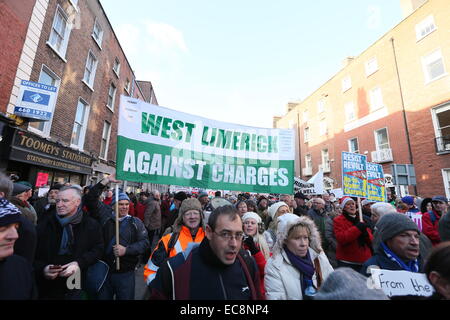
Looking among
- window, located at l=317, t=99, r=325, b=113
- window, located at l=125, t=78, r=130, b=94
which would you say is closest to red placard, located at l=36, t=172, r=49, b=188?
window, located at l=125, t=78, r=130, b=94

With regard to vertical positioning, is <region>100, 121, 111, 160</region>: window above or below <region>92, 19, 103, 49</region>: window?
below

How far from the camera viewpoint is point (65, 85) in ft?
29.9

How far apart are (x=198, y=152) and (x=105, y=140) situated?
11925mm

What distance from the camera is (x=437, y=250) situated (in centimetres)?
146

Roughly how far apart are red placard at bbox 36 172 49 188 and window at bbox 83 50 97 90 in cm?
539

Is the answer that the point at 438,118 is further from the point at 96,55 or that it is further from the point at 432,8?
the point at 96,55

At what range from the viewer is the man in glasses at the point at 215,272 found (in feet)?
5.02

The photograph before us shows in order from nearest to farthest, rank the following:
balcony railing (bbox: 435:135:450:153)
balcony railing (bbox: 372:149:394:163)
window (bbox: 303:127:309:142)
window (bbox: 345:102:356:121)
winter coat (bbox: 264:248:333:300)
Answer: winter coat (bbox: 264:248:333:300) → balcony railing (bbox: 435:135:450:153) → balcony railing (bbox: 372:149:394:163) → window (bbox: 345:102:356:121) → window (bbox: 303:127:309:142)

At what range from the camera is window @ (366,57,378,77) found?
1716 cm

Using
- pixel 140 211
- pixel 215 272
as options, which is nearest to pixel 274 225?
pixel 215 272

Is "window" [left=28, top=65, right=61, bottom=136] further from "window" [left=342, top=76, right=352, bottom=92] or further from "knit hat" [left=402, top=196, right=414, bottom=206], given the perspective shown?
"window" [left=342, top=76, right=352, bottom=92]
